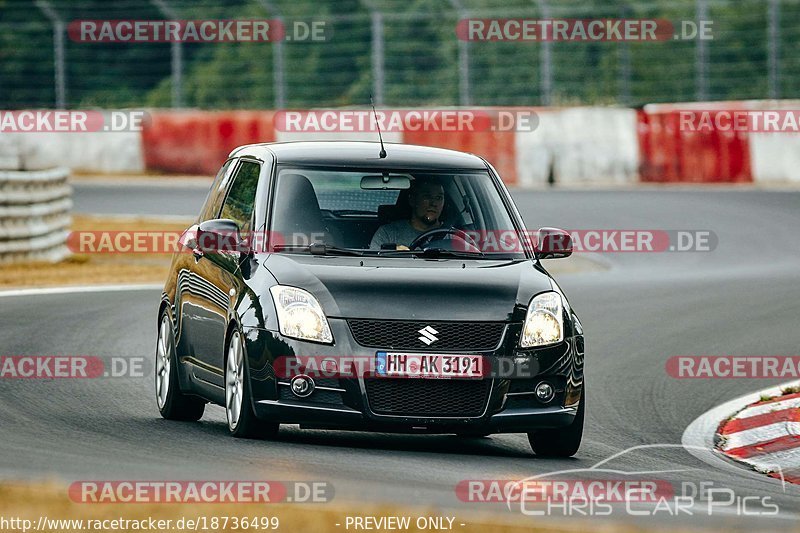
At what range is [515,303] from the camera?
29.9 ft

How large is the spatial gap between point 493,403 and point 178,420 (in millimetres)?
2248

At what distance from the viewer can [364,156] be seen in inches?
401

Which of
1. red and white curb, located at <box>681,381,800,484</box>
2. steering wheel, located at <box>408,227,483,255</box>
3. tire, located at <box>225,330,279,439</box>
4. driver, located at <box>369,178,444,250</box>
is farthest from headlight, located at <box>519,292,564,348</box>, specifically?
tire, located at <box>225,330,279,439</box>

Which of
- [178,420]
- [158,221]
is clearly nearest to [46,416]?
[178,420]

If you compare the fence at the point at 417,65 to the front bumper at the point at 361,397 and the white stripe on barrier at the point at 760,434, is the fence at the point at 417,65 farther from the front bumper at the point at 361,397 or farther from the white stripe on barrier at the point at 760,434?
the front bumper at the point at 361,397

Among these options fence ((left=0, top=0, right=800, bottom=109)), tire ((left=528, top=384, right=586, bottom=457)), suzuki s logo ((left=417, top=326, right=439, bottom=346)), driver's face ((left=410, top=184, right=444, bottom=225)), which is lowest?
tire ((left=528, top=384, right=586, bottom=457))

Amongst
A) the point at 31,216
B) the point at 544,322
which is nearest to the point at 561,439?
the point at 544,322

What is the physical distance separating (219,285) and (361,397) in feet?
4.34

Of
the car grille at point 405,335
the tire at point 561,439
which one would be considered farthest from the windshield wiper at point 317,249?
the tire at point 561,439

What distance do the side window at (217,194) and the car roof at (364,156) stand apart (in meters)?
0.28

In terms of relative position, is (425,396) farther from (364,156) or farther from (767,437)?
(767,437)

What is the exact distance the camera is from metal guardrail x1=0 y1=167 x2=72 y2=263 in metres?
20.3

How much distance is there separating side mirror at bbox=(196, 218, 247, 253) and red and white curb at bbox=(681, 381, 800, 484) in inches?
111

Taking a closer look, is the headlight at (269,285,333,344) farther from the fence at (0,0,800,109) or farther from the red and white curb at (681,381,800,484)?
the fence at (0,0,800,109)
